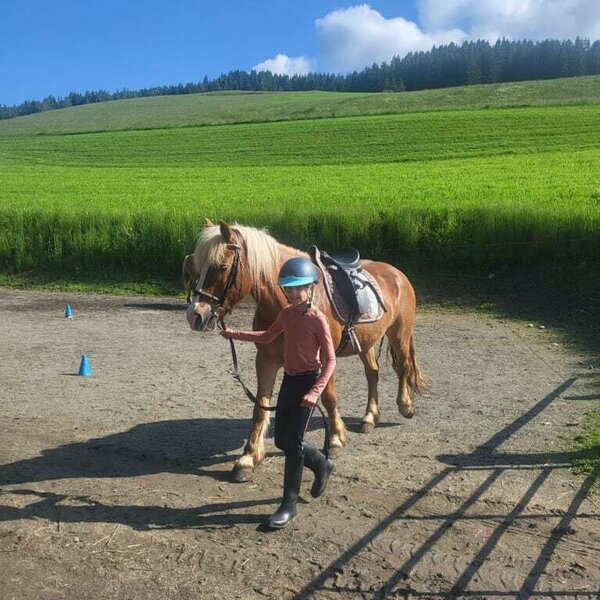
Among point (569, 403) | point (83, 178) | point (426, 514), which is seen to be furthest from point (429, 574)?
point (83, 178)

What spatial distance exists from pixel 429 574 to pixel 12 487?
317 centimetres

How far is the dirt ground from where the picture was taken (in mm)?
3943

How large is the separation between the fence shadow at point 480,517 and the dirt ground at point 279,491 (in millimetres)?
12

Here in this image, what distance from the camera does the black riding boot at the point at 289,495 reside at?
14.9 feet

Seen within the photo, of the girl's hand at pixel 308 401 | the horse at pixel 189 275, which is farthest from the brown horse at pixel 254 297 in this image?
the girl's hand at pixel 308 401

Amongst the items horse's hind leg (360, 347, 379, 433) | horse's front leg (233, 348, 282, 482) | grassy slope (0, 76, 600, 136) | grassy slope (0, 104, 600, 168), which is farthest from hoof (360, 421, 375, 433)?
grassy slope (0, 76, 600, 136)

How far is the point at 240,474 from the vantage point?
5391 millimetres

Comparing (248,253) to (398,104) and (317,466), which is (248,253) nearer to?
(317,466)

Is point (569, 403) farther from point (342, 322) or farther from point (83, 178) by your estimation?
point (83, 178)

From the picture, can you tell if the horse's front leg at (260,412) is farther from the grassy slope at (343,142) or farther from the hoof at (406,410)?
the grassy slope at (343,142)

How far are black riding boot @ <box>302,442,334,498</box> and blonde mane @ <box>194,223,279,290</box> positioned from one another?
1.36 m

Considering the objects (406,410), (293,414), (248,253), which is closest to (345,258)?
(248,253)

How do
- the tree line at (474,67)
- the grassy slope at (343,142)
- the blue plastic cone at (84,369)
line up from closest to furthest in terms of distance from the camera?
1. the blue plastic cone at (84,369)
2. the grassy slope at (343,142)
3. the tree line at (474,67)

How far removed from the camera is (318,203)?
63.3ft
